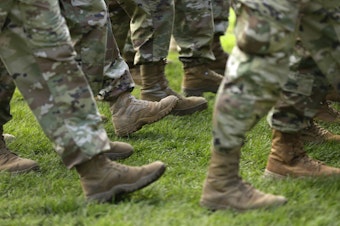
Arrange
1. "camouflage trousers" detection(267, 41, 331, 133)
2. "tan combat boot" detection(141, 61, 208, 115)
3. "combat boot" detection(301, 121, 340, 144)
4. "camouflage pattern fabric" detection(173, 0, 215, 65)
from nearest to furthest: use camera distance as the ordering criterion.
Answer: "camouflage trousers" detection(267, 41, 331, 133) < "combat boot" detection(301, 121, 340, 144) < "tan combat boot" detection(141, 61, 208, 115) < "camouflage pattern fabric" detection(173, 0, 215, 65)

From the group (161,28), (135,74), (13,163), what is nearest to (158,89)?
(161,28)

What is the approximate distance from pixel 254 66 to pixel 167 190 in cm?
83

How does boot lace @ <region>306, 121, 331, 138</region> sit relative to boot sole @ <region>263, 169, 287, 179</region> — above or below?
below

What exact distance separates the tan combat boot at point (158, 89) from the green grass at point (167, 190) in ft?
0.94

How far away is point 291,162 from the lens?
366cm

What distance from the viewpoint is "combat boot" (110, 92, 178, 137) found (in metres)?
4.57

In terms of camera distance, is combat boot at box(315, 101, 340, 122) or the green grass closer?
the green grass

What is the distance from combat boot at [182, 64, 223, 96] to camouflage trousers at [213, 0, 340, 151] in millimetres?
2365

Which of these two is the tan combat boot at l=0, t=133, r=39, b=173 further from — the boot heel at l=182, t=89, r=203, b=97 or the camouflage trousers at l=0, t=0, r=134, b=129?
the boot heel at l=182, t=89, r=203, b=97

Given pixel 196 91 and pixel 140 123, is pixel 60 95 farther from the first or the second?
pixel 196 91

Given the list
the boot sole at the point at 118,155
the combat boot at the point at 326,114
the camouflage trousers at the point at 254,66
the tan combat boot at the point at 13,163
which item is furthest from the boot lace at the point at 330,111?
the tan combat boot at the point at 13,163

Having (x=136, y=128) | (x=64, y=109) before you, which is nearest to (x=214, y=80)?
(x=136, y=128)

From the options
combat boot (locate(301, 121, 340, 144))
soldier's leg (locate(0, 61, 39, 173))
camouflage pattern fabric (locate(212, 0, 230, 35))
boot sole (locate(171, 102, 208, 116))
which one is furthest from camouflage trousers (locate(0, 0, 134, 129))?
camouflage pattern fabric (locate(212, 0, 230, 35))

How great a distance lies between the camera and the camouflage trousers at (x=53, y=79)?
325cm
